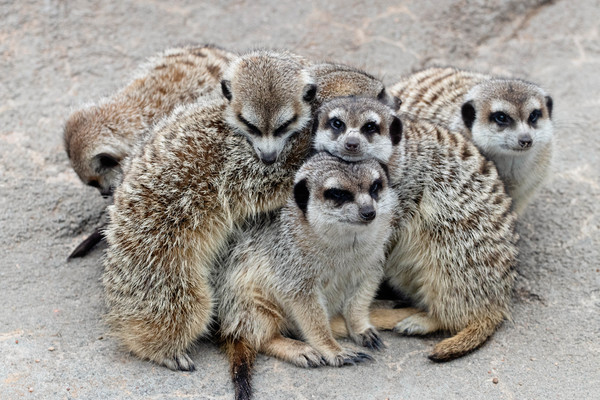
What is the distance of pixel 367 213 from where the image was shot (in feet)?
11.1

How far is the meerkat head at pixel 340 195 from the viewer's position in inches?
137

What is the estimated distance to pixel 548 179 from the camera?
186 inches

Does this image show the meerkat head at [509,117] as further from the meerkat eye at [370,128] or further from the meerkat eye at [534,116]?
the meerkat eye at [370,128]

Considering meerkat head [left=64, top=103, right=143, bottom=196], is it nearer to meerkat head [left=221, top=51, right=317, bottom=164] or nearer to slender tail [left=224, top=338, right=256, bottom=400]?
meerkat head [left=221, top=51, right=317, bottom=164]

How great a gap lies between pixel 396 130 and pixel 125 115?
1726 millimetres

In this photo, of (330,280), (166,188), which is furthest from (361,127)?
(166,188)

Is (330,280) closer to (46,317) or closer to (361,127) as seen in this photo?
(361,127)

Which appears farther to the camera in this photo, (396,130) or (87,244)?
(87,244)

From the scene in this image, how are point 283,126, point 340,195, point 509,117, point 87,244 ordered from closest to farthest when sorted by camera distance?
point 340,195 → point 283,126 → point 509,117 → point 87,244

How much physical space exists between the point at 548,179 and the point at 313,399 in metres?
2.23

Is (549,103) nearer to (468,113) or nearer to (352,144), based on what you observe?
(468,113)

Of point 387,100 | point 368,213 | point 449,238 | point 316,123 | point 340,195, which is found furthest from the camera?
point 387,100

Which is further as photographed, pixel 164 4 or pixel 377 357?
pixel 164 4

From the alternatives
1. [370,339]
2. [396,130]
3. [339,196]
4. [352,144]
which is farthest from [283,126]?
[370,339]
